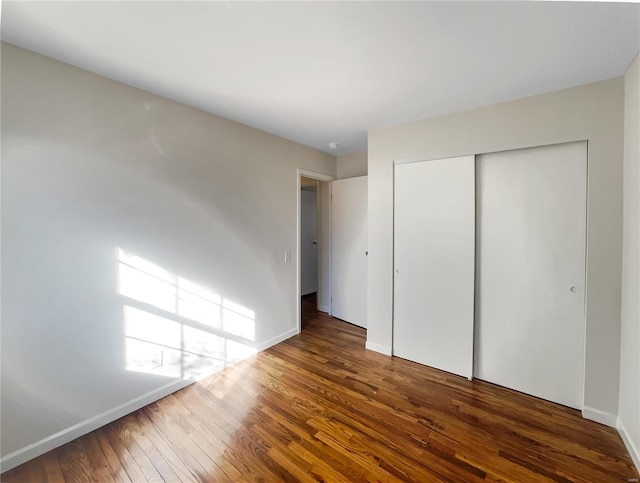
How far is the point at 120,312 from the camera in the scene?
1848 millimetres

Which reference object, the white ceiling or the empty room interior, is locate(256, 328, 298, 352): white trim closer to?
the empty room interior

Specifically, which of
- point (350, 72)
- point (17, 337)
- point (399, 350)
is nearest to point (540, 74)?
point (350, 72)

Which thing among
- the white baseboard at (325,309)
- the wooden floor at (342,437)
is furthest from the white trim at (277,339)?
the white baseboard at (325,309)

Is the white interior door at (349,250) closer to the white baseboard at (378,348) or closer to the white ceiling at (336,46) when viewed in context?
the white baseboard at (378,348)

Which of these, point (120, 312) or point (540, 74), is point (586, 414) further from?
point (120, 312)

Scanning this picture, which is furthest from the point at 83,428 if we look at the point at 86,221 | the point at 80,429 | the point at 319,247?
the point at 319,247

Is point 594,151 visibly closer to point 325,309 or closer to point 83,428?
point 325,309

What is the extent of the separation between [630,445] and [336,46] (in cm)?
302

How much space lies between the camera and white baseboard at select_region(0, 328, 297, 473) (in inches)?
→ 57.8

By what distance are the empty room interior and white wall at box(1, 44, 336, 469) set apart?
0.04 feet

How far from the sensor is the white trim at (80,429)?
1.47m

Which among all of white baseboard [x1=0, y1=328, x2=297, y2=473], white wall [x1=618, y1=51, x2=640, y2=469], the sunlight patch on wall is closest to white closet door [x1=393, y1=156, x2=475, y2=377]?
white wall [x1=618, y1=51, x2=640, y2=469]

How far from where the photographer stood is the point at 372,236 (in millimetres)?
2855

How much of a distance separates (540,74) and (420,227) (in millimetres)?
1397
